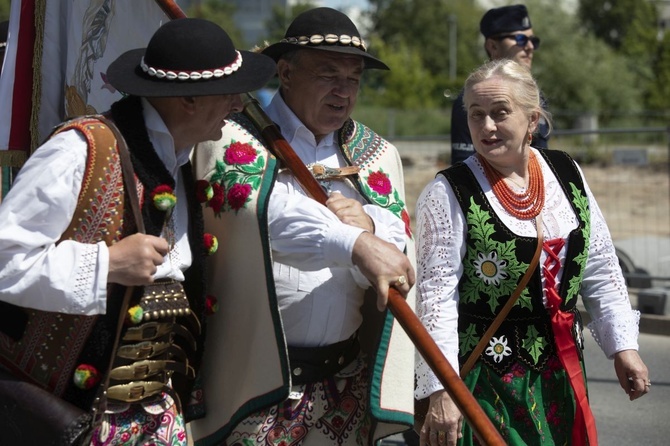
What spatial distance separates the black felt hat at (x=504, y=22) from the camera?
5992mm

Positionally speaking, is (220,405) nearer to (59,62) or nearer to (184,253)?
(184,253)

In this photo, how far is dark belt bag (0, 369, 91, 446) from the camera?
8.44ft

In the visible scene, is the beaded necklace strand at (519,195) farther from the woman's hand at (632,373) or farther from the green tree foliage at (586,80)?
the green tree foliage at (586,80)

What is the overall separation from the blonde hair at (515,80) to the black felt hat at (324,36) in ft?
1.38

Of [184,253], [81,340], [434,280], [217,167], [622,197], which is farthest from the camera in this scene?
[622,197]

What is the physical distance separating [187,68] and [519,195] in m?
1.37

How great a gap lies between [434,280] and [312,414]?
60 cm

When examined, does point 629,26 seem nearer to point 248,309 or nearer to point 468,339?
point 468,339

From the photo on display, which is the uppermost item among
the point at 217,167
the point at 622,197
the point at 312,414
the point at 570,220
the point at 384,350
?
the point at 217,167

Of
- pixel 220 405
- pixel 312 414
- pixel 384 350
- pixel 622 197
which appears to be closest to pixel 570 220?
pixel 384 350

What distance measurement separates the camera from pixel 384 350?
128 inches

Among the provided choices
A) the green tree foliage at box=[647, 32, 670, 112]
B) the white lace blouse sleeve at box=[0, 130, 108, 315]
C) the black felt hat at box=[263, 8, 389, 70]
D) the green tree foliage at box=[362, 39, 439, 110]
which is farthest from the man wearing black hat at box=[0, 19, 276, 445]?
the green tree foliage at box=[647, 32, 670, 112]

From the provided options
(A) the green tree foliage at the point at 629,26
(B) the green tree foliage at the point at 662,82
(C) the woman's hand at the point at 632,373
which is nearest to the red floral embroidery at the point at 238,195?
(C) the woman's hand at the point at 632,373

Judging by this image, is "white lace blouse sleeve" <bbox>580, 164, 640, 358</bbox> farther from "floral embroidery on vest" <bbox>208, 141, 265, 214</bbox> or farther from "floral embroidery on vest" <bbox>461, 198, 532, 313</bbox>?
"floral embroidery on vest" <bbox>208, 141, 265, 214</bbox>
